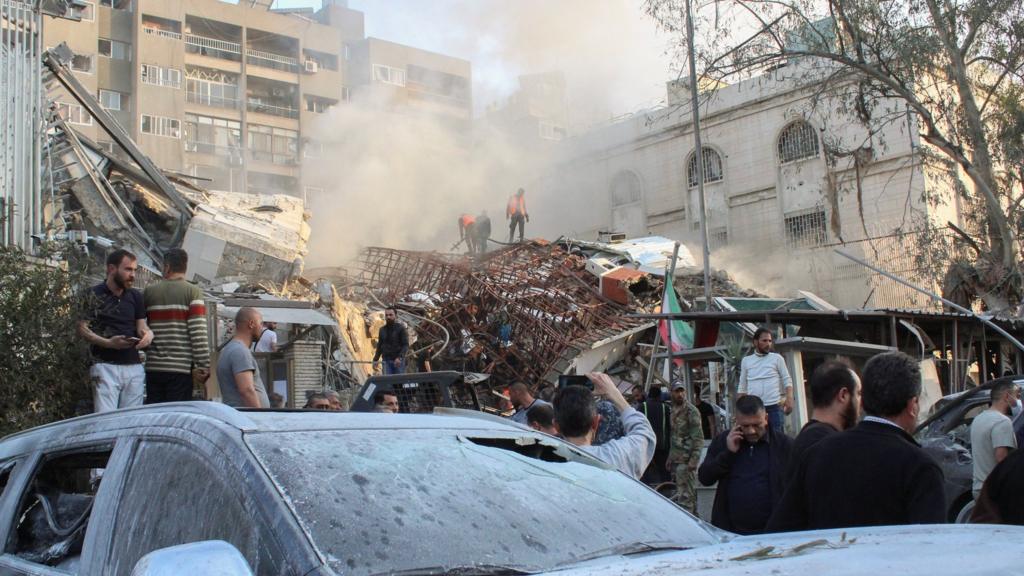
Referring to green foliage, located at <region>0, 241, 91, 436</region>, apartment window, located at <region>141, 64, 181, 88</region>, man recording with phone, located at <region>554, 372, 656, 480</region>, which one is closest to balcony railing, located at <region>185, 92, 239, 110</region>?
apartment window, located at <region>141, 64, 181, 88</region>

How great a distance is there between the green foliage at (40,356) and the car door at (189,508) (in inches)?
141

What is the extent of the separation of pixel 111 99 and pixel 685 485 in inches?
1541

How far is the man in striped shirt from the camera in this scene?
239 inches

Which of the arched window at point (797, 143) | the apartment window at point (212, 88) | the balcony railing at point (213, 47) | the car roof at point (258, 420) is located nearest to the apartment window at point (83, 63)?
the apartment window at point (212, 88)

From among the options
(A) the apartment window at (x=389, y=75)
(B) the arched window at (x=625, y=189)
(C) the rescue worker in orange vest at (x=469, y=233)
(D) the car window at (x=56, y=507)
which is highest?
(A) the apartment window at (x=389, y=75)

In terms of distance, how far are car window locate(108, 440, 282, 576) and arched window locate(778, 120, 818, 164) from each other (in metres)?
31.5

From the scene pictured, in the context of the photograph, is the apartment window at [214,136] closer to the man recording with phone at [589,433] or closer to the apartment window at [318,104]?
the apartment window at [318,104]

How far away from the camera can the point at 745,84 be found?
113 ft

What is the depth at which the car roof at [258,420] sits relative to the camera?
2676 millimetres

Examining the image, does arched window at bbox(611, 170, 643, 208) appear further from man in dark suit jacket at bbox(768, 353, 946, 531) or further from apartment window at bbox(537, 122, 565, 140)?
man in dark suit jacket at bbox(768, 353, 946, 531)

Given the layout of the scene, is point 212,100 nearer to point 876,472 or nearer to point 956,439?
point 956,439

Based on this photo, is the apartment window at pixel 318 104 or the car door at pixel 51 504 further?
the apartment window at pixel 318 104

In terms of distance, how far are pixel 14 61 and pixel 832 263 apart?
2482 centimetres

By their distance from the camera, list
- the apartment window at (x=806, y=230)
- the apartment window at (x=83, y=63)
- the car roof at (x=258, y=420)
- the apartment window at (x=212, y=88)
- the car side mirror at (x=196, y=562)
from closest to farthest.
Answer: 1. the car side mirror at (x=196, y=562)
2. the car roof at (x=258, y=420)
3. the apartment window at (x=806, y=230)
4. the apartment window at (x=83, y=63)
5. the apartment window at (x=212, y=88)
